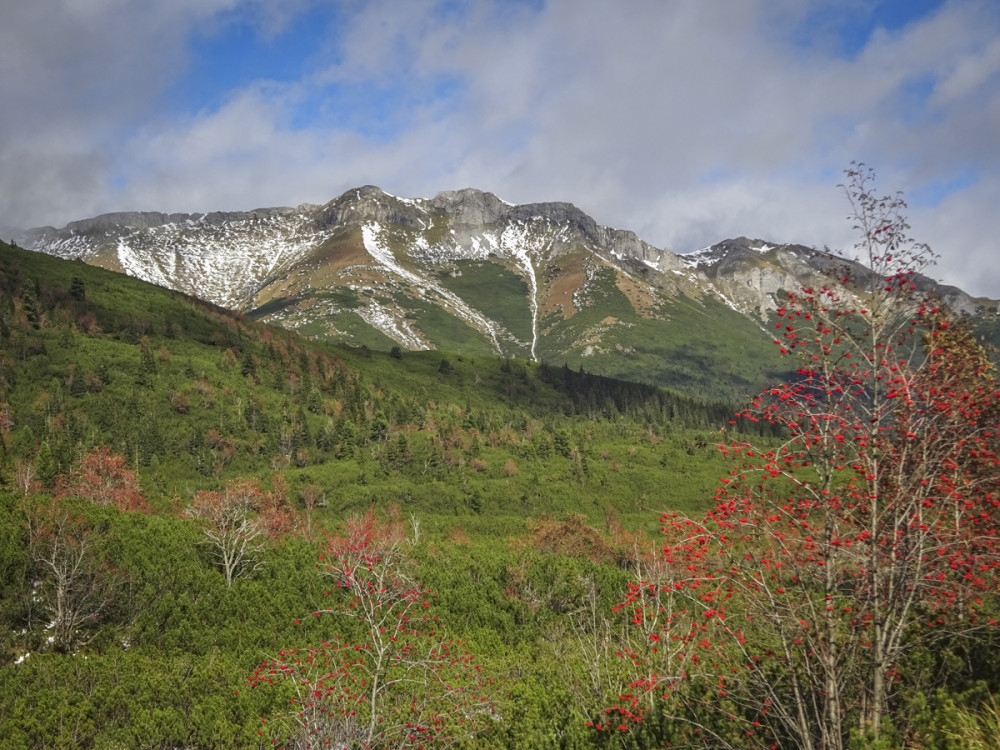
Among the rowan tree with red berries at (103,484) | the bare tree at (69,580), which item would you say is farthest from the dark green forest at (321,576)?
the rowan tree with red berries at (103,484)

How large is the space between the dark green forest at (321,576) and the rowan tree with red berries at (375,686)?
195 millimetres

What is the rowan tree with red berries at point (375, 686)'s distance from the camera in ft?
47.6

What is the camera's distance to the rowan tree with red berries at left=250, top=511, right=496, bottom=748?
14516 millimetres

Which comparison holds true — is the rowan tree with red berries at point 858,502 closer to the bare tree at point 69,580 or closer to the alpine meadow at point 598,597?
the alpine meadow at point 598,597

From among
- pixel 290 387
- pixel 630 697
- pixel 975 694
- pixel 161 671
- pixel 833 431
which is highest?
pixel 290 387

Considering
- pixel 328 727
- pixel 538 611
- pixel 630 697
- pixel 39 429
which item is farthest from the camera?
pixel 39 429

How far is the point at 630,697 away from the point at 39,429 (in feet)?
385

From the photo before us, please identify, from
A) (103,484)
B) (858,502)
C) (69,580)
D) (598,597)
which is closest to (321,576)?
(69,580)

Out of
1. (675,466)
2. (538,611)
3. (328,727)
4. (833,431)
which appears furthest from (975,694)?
(675,466)

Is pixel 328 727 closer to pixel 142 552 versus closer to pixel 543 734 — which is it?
pixel 543 734

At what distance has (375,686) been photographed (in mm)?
12758

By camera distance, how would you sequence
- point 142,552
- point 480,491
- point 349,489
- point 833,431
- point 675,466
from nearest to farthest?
point 833,431 → point 142,552 → point 349,489 → point 480,491 → point 675,466

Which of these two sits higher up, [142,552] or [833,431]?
[833,431]

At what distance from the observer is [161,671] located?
22.9 metres
